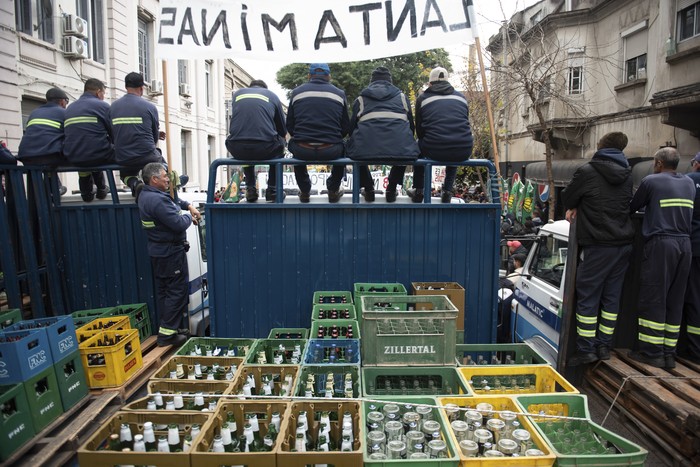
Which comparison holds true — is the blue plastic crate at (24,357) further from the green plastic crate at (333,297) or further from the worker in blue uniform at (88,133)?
the worker in blue uniform at (88,133)

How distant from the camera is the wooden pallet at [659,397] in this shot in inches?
134

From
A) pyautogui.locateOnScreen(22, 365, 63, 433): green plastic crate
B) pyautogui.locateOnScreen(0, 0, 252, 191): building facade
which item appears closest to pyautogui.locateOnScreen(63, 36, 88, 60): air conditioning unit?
pyautogui.locateOnScreen(0, 0, 252, 191): building facade

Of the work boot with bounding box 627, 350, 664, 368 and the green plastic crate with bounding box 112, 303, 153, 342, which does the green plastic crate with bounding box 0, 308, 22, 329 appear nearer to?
the green plastic crate with bounding box 112, 303, 153, 342

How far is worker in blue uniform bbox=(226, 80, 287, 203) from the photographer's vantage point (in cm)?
514

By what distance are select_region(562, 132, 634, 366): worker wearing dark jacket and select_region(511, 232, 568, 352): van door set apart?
46 cm

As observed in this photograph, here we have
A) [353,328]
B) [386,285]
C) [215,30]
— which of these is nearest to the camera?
[353,328]

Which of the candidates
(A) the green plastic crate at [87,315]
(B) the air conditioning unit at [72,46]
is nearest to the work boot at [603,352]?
(A) the green plastic crate at [87,315]

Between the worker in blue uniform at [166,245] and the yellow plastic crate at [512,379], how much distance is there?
316 centimetres

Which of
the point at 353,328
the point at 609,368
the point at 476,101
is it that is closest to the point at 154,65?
the point at 476,101

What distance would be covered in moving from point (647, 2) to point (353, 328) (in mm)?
15772

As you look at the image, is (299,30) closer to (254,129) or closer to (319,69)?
(319,69)

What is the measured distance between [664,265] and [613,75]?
15.0 m

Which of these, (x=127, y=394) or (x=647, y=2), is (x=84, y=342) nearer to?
(x=127, y=394)

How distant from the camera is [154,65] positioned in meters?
19.4
